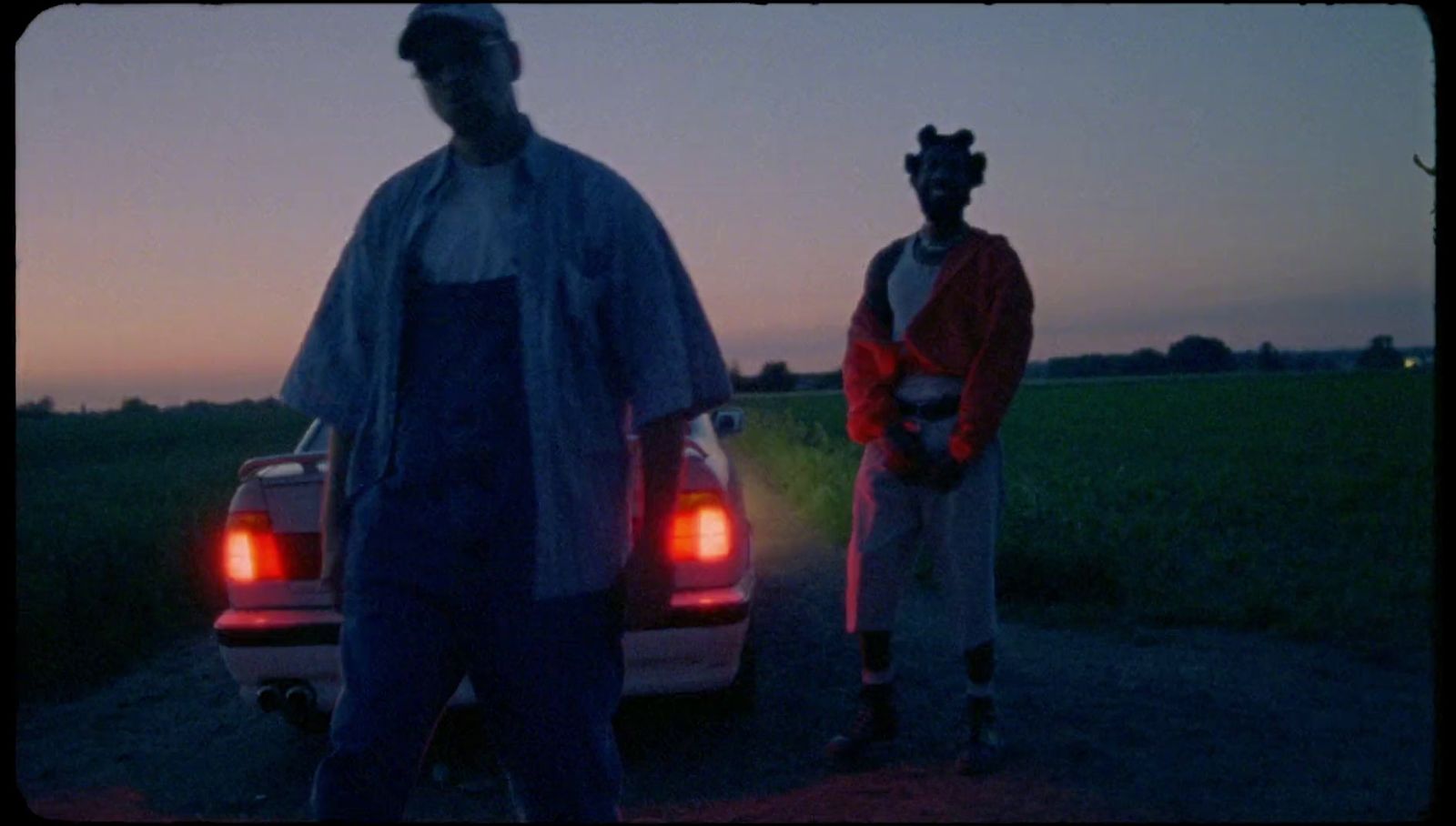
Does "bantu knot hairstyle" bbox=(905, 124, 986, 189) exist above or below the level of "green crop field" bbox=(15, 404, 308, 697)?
above

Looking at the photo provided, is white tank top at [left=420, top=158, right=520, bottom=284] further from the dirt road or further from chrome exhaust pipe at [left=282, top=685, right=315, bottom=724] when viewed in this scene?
chrome exhaust pipe at [left=282, top=685, right=315, bottom=724]

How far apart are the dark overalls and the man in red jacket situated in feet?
6.12

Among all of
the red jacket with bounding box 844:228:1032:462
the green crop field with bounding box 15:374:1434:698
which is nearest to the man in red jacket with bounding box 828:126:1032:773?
the red jacket with bounding box 844:228:1032:462

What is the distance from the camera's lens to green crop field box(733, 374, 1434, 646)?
6.29 m

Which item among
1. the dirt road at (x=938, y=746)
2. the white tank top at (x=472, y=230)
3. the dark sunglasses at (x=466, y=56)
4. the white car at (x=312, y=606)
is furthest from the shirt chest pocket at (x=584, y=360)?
the dirt road at (x=938, y=746)

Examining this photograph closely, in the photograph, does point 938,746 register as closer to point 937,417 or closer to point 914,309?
point 937,417

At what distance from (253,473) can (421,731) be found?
2261 mm

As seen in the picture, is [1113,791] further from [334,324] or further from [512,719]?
[334,324]

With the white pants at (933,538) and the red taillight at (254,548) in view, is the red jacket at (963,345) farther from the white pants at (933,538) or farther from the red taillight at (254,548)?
the red taillight at (254,548)

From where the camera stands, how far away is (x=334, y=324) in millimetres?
2170

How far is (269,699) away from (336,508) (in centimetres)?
194

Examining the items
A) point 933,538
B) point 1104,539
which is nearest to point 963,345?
point 933,538

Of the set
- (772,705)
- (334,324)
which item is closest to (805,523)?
(772,705)

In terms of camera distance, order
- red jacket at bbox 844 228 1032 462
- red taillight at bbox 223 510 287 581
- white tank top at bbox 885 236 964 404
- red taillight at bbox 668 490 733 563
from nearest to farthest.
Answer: red jacket at bbox 844 228 1032 462
white tank top at bbox 885 236 964 404
red taillight at bbox 223 510 287 581
red taillight at bbox 668 490 733 563
